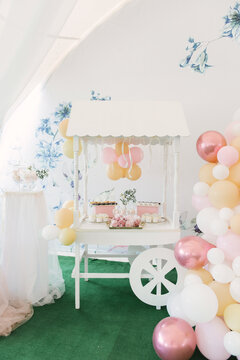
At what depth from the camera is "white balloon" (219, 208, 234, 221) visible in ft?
5.47

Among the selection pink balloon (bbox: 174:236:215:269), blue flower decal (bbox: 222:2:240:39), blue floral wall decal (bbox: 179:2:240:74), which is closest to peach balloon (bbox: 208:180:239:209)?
pink balloon (bbox: 174:236:215:269)

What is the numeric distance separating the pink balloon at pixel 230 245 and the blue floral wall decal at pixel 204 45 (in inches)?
74.0

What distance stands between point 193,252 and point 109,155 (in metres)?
1.16

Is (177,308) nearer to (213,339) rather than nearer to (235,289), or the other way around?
(213,339)

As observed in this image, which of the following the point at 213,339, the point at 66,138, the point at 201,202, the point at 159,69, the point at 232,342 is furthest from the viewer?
the point at 159,69

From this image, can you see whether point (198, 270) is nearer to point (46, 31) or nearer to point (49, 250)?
point (49, 250)

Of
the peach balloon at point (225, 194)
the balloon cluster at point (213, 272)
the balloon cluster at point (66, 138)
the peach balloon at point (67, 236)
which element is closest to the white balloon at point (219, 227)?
the balloon cluster at point (213, 272)

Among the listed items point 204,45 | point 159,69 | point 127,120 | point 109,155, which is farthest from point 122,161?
point 204,45

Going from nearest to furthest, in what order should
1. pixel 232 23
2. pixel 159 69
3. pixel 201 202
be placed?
pixel 201 202 < pixel 232 23 < pixel 159 69

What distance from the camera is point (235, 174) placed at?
1704mm

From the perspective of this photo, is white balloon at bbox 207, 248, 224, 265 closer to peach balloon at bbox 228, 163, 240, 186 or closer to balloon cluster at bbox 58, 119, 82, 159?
peach balloon at bbox 228, 163, 240, 186

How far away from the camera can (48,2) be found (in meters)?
1.93

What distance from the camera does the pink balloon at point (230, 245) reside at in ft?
5.36

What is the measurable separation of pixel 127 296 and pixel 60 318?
0.60 metres
